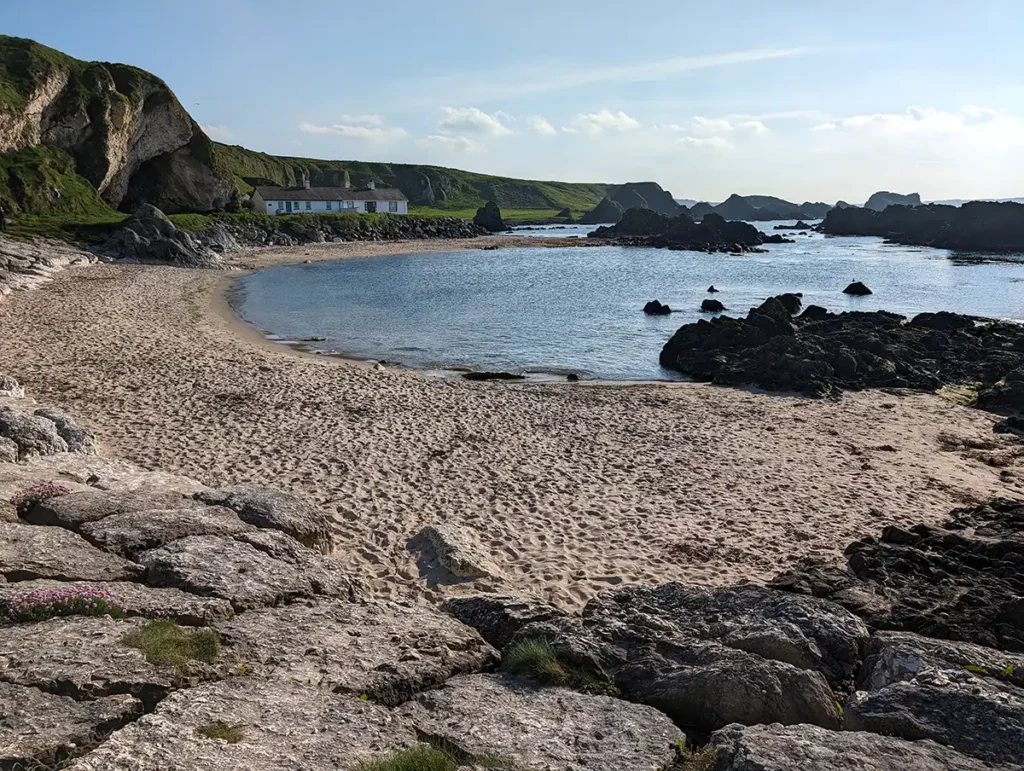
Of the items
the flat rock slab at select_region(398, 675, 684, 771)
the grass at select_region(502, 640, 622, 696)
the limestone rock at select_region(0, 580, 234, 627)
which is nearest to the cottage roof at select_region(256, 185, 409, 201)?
the limestone rock at select_region(0, 580, 234, 627)

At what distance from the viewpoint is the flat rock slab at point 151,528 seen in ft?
27.7

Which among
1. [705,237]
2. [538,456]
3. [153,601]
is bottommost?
[538,456]

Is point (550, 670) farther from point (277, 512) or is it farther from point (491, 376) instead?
point (491, 376)

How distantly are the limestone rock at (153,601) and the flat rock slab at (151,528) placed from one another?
1.02 metres

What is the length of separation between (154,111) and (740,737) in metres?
95.6

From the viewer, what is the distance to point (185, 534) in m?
8.93

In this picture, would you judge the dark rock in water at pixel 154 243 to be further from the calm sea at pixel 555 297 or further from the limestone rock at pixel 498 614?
the limestone rock at pixel 498 614

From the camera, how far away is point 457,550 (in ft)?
36.6

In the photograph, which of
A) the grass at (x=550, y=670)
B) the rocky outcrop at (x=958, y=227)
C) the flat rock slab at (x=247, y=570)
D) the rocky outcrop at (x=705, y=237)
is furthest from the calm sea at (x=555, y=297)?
the grass at (x=550, y=670)

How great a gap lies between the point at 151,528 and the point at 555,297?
46208 millimetres

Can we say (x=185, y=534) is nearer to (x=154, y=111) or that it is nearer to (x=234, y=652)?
(x=234, y=652)

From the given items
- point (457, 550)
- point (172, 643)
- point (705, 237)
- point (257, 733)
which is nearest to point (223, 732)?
point (257, 733)

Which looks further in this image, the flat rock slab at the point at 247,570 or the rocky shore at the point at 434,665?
the flat rock slab at the point at 247,570

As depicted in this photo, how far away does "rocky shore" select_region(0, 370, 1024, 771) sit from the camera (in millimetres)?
5176
